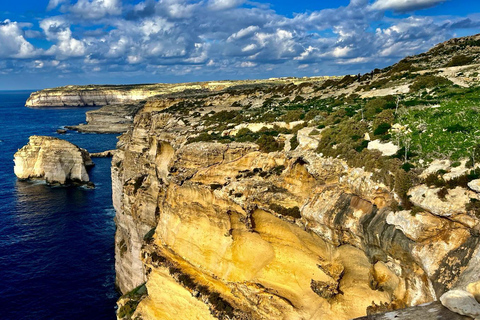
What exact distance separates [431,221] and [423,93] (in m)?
17.6

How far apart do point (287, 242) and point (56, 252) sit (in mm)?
42835

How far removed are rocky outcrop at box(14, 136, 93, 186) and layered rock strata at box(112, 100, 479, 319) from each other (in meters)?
59.1

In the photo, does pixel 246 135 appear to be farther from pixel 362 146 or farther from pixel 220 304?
pixel 220 304

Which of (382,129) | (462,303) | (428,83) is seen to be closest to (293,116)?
(382,129)

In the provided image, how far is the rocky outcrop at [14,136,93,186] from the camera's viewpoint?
8138cm

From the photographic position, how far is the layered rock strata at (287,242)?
13.9 metres

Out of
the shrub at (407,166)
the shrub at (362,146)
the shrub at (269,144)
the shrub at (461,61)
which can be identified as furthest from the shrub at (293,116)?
the shrub at (461,61)

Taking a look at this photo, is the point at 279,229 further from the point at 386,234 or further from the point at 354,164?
the point at 386,234

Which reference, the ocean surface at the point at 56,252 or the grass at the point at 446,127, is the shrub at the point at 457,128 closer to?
the grass at the point at 446,127

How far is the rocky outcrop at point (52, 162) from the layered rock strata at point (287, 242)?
59070 mm

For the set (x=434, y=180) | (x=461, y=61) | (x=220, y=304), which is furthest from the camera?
(x=461, y=61)

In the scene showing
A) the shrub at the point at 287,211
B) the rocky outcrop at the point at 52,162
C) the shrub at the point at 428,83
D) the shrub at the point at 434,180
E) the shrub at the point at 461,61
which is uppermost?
the shrub at the point at 461,61

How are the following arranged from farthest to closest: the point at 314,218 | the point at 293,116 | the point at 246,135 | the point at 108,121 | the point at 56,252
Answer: the point at 108,121, the point at 56,252, the point at 293,116, the point at 246,135, the point at 314,218

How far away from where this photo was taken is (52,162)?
81500 millimetres
